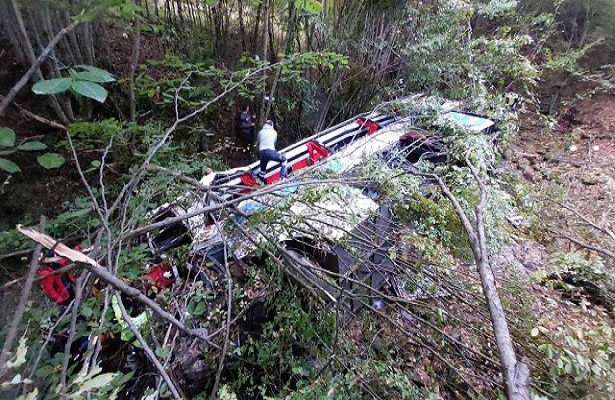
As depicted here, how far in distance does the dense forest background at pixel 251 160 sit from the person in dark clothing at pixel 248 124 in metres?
0.14

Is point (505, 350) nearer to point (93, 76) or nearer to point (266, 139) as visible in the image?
point (93, 76)

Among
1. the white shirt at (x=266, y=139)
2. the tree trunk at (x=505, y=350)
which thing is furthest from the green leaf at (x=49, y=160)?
the white shirt at (x=266, y=139)

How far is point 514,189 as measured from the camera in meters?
2.64

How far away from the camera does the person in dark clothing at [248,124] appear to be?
4965 mm

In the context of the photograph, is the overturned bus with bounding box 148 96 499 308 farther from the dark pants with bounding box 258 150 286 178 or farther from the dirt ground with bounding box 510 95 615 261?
the dirt ground with bounding box 510 95 615 261

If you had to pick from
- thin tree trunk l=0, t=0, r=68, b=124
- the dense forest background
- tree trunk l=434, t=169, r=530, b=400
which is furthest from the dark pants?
tree trunk l=434, t=169, r=530, b=400

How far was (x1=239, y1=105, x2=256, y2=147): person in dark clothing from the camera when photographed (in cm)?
496

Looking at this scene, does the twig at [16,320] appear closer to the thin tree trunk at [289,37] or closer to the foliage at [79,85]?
the foliage at [79,85]

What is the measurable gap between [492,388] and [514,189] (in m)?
1.62

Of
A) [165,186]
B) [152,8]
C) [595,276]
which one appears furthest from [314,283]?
[152,8]

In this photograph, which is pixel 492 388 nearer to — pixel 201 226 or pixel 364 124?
pixel 201 226

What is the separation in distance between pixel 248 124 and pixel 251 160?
564mm

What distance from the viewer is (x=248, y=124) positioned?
4.98 metres

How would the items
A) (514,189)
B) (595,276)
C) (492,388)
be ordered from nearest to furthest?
(492,388) → (595,276) → (514,189)
